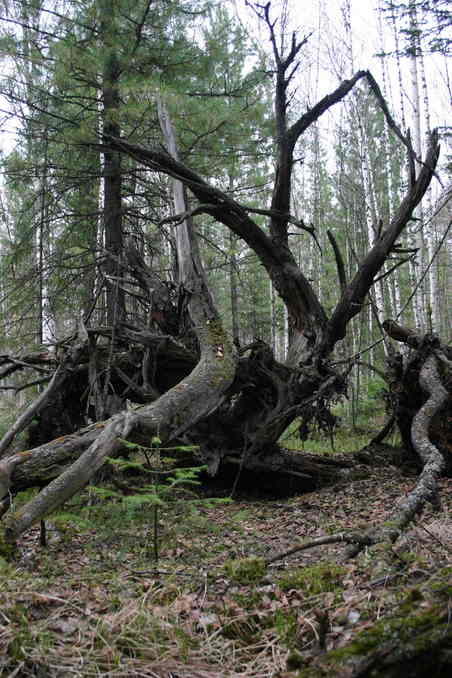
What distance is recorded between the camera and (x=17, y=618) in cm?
211

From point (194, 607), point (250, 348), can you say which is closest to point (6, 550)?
point (194, 607)

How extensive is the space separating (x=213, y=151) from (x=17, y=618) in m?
8.85

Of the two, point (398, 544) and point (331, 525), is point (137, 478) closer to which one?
point (331, 525)

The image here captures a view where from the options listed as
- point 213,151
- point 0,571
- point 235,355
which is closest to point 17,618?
point 0,571

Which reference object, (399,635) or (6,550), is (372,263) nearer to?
(6,550)

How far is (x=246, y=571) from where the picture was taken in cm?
277

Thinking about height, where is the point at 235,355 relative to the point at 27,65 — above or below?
below

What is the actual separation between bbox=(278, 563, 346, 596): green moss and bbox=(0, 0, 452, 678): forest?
14 millimetres

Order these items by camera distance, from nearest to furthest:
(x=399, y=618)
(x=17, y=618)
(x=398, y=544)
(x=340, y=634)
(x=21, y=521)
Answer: (x=399, y=618) < (x=340, y=634) < (x=17, y=618) < (x=398, y=544) < (x=21, y=521)

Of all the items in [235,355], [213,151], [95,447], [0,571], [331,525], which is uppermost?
[213,151]

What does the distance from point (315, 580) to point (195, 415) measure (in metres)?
3.29

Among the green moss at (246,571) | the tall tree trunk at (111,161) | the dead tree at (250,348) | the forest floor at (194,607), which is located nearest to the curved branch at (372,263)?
the dead tree at (250,348)

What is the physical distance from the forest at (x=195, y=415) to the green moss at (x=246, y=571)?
1 centimetres

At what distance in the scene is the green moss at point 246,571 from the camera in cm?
270
